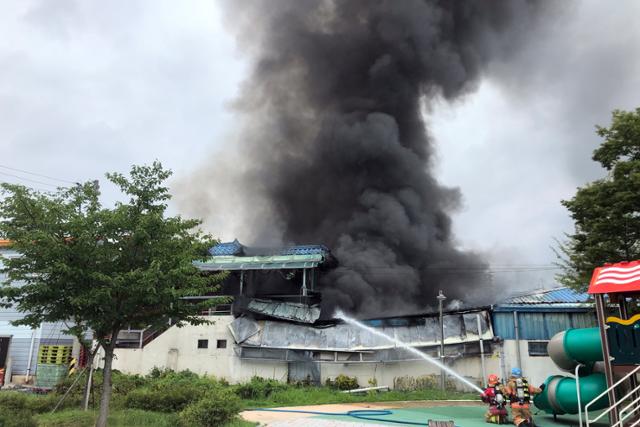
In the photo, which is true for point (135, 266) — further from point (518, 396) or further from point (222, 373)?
point (222, 373)

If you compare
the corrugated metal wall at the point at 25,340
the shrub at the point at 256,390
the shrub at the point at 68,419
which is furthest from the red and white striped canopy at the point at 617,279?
the corrugated metal wall at the point at 25,340

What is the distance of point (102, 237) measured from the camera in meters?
10.7

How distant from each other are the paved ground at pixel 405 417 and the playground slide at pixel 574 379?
1.98ft

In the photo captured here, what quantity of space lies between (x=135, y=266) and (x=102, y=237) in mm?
985

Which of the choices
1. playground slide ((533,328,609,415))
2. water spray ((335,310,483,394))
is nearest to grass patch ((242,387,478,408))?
water spray ((335,310,483,394))

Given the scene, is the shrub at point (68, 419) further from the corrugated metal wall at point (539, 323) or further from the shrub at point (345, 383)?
the corrugated metal wall at point (539, 323)

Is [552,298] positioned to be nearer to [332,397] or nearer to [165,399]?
[332,397]

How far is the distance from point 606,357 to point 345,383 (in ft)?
42.1

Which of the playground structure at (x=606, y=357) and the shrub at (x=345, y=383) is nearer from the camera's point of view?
the playground structure at (x=606, y=357)

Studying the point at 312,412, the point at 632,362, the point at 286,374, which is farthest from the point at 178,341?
the point at 632,362

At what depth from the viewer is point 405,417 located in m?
12.1

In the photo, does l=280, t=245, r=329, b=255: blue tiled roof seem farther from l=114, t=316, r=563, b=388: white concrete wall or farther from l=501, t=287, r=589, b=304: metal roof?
l=501, t=287, r=589, b=304: metal roof

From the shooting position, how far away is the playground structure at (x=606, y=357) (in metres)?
8.87

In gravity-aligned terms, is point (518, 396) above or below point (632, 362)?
below
